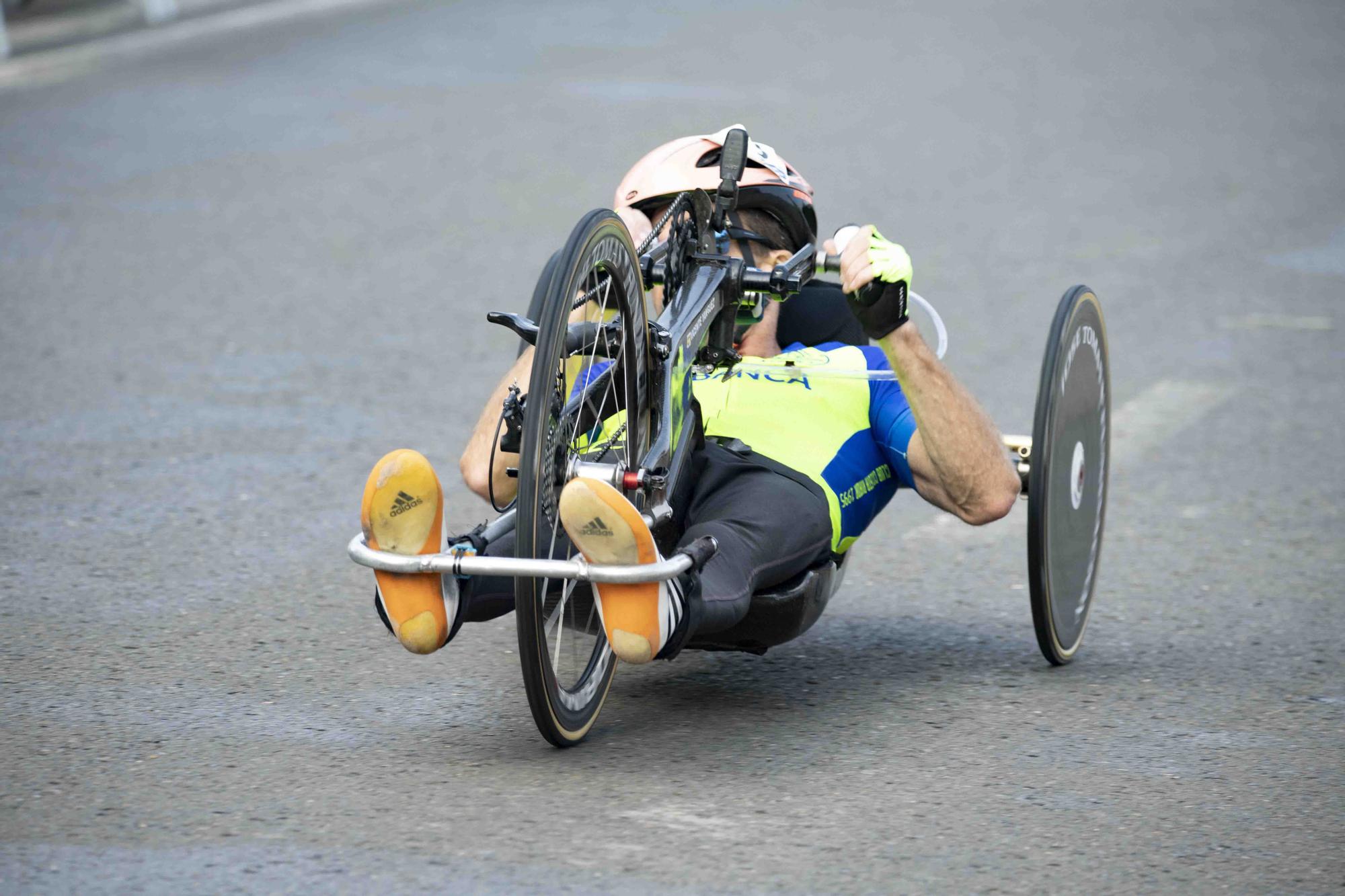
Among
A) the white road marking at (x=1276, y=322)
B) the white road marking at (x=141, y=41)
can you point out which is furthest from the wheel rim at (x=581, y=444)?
the white road marking at (x=141, y=41)

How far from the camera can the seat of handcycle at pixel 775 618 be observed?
12.0 ft

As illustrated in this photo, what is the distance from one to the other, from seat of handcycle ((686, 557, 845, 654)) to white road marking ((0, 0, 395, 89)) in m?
9.99

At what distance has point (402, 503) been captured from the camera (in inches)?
126

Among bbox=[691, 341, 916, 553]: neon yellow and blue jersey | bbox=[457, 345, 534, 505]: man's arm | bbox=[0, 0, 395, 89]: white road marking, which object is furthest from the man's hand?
bbox=[0, 0, 395, 89]: white road marking

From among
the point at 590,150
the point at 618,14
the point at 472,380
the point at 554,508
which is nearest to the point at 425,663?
the point at 554,508

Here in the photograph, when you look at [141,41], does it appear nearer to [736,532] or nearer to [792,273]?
[792,273]

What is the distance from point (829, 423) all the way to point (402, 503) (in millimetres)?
1214

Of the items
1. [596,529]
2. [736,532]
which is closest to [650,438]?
[736,532]

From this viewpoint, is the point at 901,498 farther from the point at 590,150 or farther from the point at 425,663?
the point at 590,150

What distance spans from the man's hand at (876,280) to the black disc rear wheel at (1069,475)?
0.38 meters

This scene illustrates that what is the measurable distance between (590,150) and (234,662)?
25.9ft

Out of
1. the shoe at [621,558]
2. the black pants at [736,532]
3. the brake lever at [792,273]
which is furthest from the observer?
the brake lever at [792,273]

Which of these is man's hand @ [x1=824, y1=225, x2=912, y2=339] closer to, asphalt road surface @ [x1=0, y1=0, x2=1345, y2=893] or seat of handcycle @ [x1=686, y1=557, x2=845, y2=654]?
seat of handcycle @ [x1=686, y1=557, x2=845, y2=654]

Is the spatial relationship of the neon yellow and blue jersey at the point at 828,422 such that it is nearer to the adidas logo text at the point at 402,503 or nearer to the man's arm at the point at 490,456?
the man's arm at the point at 490,456
